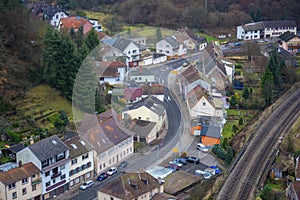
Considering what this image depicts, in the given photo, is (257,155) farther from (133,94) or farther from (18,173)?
(18,173)

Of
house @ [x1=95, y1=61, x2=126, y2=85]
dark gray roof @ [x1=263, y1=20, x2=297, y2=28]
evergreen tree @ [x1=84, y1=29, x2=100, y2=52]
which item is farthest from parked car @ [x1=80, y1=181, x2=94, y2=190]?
dark gray roof @ [x1=263, y1=20, x2=297, y2=28]

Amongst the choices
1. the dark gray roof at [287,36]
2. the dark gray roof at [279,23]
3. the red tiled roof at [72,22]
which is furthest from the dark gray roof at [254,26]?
the red tiled roof at [72,22]

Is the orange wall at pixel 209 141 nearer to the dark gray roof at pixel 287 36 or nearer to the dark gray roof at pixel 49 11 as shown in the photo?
the dark gray roof at pixel 287 36

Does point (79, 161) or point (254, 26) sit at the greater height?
point (254, 26)

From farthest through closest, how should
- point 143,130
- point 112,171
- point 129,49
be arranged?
point 129,49
point 112,171
point 143,130

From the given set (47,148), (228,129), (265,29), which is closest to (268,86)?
(228,129)

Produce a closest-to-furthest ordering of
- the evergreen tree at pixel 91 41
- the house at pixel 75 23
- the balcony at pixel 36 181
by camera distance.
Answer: the balcony at pixel 36 181 < the evergreen tree at pixel 91 41 < the house at pixel 75 23
